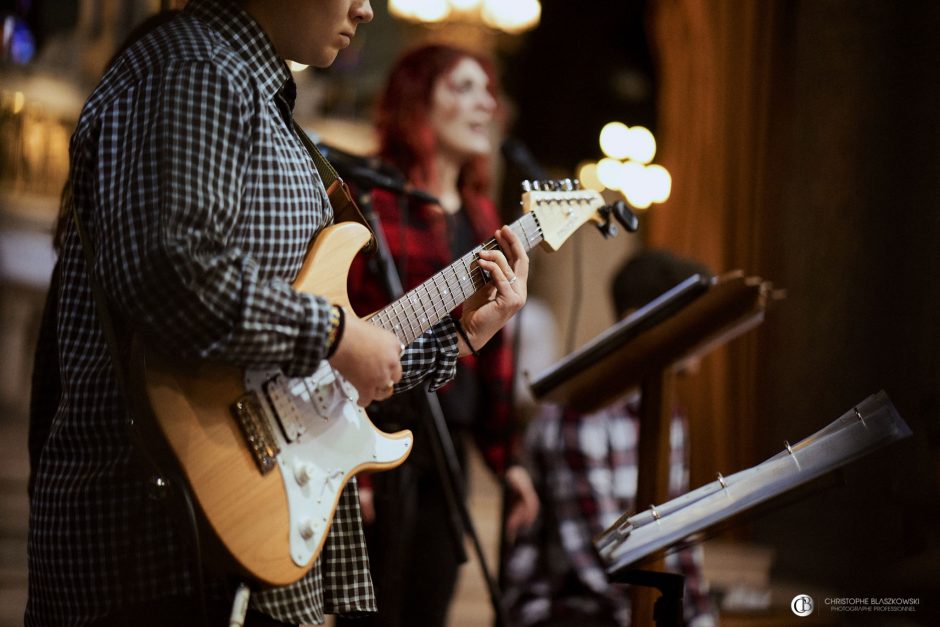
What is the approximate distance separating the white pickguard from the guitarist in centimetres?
10

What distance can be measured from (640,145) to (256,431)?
6651mm

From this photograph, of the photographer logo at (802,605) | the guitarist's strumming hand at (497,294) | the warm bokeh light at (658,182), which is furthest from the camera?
the warm bokeh light at (658,182)

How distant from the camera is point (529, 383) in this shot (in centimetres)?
226

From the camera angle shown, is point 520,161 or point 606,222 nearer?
point 606,222

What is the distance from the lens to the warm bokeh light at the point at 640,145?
24.5 feet

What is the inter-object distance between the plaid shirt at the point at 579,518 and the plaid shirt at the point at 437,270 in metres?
0.22

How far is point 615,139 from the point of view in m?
7.80

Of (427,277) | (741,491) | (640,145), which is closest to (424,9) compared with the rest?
(640,145)

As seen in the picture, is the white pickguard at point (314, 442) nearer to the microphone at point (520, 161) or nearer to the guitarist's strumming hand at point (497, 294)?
the guitarist's strumming hand at point (497, 294)

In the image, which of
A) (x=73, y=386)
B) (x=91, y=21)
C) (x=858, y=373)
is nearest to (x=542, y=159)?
(x=91, y=21)

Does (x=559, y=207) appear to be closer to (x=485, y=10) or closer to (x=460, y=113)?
(x=460, y=113)

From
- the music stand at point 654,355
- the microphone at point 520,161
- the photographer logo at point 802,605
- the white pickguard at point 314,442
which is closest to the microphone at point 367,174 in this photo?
the microphone at point 520,161

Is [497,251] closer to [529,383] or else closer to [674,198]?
[529,383]

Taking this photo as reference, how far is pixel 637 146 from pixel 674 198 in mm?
1197
